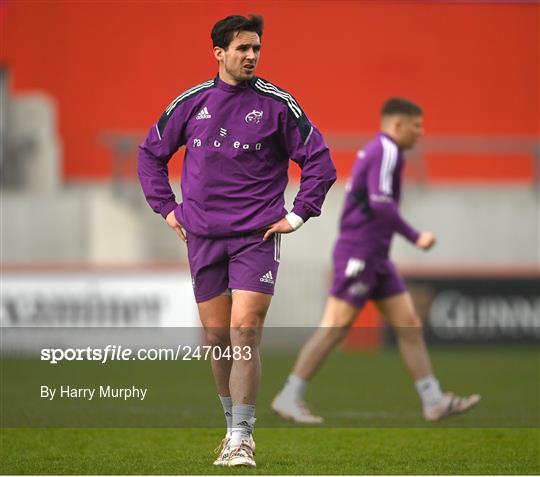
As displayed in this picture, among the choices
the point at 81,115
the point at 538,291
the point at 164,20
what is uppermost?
the point at 164,20

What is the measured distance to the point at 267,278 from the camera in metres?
7.23

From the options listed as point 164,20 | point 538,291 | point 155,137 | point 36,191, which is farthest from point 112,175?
point 155,137

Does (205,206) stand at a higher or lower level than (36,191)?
higher

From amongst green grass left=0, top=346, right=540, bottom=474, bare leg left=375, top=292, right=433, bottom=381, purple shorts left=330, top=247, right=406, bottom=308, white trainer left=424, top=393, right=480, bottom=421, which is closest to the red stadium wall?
green grass left=0, top=346, right=540, bottom=474

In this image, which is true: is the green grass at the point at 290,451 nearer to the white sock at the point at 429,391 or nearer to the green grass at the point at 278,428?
the green grass at the point at 278,428

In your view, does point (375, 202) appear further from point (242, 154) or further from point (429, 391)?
point (242, 154)

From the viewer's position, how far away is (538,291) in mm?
17938

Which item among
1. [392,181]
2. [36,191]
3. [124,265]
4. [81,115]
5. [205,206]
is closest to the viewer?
[205,206]

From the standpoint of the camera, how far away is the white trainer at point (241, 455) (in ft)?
23.1

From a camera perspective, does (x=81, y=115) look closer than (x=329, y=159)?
No

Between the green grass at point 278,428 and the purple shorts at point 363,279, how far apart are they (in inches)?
34.0

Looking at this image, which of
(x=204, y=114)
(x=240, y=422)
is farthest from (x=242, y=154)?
(x=240, y=422)

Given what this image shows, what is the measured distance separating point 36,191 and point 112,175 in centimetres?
112

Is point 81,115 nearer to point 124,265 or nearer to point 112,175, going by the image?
point 112,175
